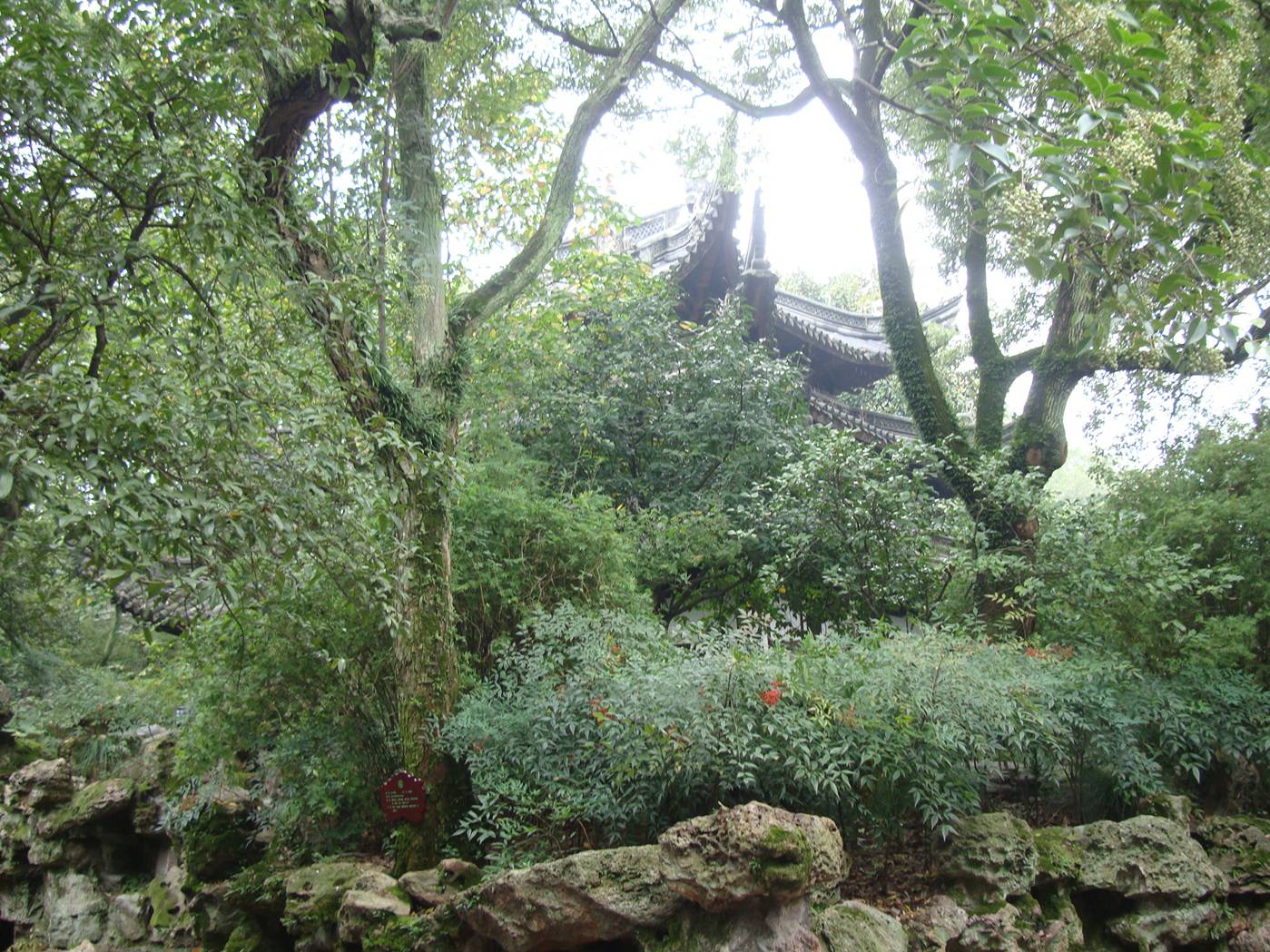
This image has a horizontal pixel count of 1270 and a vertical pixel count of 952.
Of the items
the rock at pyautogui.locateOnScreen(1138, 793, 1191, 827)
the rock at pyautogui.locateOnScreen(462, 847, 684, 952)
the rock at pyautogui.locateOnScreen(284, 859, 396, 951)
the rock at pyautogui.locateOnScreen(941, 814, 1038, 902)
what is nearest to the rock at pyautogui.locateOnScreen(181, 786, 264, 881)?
the rock at pyautogui.locateOnScreen(284, 859, 396, 951)

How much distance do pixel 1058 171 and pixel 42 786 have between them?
8.39 meters

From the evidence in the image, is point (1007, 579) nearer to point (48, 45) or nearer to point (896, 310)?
point (896, 310)

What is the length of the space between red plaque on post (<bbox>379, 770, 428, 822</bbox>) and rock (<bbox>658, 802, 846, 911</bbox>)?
5.84ft

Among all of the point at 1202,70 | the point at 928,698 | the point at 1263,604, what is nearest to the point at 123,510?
the point at 928,698

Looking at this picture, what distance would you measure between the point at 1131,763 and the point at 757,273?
273 inches

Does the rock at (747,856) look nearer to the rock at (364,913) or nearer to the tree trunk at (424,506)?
the rock at (364,913)

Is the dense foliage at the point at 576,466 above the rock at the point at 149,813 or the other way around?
above

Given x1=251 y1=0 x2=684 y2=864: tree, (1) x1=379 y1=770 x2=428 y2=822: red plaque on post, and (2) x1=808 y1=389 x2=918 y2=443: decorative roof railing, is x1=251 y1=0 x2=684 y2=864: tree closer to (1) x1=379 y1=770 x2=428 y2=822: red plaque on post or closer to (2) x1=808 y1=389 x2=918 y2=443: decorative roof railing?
(1) x1=379 y1=770 x2=428 y2=822: red plaque on post

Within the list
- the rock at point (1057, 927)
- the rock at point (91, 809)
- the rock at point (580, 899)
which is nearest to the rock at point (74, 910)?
the rock at point (91, 809)

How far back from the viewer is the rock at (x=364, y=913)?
4.07m

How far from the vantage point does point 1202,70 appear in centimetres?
479

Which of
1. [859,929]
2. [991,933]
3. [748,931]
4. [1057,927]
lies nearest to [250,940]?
[748,931]

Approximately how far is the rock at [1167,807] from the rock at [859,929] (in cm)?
201

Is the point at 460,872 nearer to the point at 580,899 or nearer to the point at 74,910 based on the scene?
the point at 580,899
